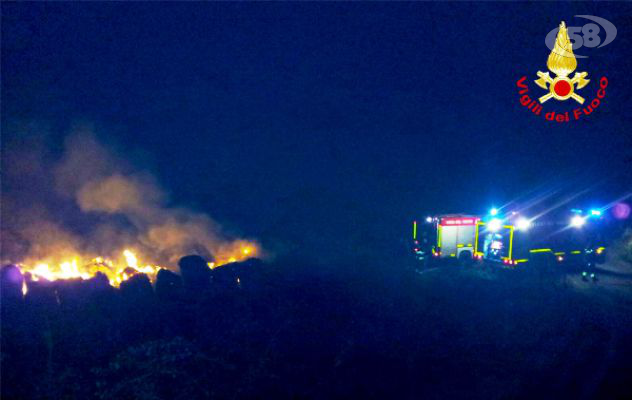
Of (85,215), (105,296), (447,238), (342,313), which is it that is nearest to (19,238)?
(85,215)

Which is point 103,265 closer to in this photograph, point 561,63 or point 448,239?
point 448,239

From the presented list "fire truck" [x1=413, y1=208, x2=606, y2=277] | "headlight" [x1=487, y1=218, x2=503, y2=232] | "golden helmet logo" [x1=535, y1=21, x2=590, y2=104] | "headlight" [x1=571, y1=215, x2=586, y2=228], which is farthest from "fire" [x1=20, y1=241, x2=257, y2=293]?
"golden helmet logo" [x1=535, y1=21, x2=590, y2=104]

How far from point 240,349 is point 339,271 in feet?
30.4

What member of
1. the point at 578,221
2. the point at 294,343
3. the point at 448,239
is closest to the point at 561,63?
the point at 578,221

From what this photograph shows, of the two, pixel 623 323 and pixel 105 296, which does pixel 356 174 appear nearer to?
pixel 623 323

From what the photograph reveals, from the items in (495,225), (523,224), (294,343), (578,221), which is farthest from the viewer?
(495,225)

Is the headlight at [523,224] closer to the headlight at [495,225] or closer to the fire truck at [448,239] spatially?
the headlight at [495,225]

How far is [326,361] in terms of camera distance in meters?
7.74

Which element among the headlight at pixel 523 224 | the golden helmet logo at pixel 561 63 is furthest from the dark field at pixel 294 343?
the golden helmet logo at pixel 561 63

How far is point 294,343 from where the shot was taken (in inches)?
332

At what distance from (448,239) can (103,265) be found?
18.3 metres

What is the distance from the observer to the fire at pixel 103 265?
16047 millimetres

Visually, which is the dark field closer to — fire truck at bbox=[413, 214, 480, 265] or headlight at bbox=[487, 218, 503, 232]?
headlight at bbox=[487, 218, 503, 232]

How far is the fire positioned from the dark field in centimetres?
647
